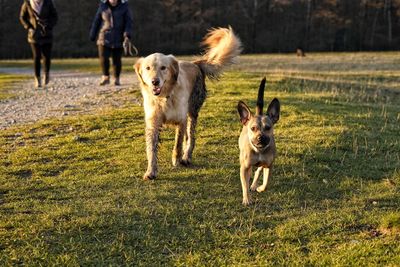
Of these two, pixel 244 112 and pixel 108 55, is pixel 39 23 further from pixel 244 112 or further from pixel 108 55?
pixel 244 112

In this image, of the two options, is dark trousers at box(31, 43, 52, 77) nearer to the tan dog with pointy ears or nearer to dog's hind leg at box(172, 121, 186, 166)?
dog's hind leg at box(172, 121, 186, 166)

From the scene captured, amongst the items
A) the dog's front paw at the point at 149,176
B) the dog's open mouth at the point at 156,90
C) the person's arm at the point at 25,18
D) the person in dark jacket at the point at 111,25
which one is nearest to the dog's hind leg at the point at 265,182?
the dog's front paw at the point at 149,176

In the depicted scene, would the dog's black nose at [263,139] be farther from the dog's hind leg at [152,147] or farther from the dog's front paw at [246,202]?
the dog's hind leg at [152,147]

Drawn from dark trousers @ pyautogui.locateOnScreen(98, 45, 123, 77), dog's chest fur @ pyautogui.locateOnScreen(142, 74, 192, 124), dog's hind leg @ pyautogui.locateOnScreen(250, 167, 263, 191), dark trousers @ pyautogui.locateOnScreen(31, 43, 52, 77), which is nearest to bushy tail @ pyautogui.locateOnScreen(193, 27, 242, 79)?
dog's chest fur @ pyautogui.locateOnScreen(142, 74, 192, 124)

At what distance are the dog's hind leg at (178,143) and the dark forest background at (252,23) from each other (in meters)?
38.2

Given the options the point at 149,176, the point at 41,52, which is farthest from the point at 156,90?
the point at 41,52

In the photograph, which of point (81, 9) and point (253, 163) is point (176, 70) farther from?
point (81, 9)

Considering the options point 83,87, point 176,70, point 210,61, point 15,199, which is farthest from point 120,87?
point 15,199

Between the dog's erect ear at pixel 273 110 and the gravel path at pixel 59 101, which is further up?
the dog's erect ear at pixel 273 110

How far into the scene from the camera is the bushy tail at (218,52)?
7.74m

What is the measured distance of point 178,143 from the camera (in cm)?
665

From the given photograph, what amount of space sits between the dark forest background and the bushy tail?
3643 cm

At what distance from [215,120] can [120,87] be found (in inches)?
221

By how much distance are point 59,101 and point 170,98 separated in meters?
6.26
